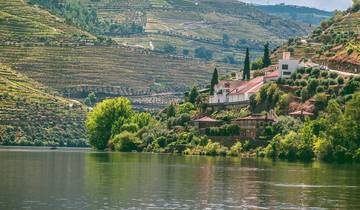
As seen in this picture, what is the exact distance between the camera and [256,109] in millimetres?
178375

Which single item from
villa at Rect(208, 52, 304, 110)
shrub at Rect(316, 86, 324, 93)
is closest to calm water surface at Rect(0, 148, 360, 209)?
shrub at Rect(316, 86, 324, 93)

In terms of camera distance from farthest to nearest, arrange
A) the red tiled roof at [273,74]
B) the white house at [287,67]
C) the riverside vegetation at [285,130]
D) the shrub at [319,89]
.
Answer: the red tiled roof at [273,74] → the white house at [287,67] → the shrub at [319,89] → the riverside vegetation at [285,130]

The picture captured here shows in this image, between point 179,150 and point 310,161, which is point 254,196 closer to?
point 310,161

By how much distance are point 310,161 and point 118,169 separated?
3806 centimetres

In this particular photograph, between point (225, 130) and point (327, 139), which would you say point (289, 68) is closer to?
point (225, 130)

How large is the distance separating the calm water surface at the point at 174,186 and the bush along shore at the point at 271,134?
18.9 m

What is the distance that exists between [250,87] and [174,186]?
9798cm

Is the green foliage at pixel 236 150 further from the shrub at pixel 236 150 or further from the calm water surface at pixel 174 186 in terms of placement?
the calm water surface at pixel 174 186

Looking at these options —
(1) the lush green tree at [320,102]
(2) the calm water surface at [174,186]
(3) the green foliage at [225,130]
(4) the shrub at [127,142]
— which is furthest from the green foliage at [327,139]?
(4) the shrub at [127,142]

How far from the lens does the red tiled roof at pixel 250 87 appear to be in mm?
185625

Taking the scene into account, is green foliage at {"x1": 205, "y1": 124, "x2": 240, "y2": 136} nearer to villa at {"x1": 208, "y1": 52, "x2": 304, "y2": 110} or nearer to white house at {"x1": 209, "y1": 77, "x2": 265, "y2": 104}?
villa at {"x1": 208, "y1": 52, "x2": 304, "y2": 110}

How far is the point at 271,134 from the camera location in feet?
535

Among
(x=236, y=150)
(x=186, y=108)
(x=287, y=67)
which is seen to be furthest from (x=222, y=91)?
(x=236, y=150)

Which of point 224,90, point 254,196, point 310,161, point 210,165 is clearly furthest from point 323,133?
point 254,196
